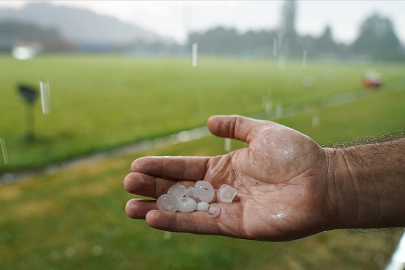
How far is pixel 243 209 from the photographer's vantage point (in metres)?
1.11

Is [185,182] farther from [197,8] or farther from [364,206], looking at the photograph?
[197,8]

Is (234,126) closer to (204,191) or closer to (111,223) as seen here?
(204,191)

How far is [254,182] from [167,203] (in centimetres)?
30

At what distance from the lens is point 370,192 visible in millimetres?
1011

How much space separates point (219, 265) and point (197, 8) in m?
1.46

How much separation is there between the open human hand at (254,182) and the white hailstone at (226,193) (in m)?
0.02

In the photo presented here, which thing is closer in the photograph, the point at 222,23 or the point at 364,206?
the point at 364,206

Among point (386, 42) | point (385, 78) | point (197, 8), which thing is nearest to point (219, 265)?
point (197, 8)

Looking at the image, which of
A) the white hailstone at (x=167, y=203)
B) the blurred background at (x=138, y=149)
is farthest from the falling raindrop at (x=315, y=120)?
the white hailstone at (x=167, y=203)

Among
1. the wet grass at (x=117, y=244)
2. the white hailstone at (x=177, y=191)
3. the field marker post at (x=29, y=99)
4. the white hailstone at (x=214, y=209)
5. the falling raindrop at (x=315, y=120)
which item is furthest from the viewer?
the falling raindrop at (x=315, y=120)

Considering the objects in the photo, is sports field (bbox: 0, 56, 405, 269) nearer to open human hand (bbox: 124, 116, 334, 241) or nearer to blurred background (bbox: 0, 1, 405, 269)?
blurred background (bbox: 0, 1, 405, 269)

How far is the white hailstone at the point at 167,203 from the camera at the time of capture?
1.13m

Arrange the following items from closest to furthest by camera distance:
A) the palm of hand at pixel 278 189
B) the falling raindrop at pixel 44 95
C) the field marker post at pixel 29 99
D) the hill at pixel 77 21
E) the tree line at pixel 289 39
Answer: the palm of hand at pixel 278 189, the falling raindrop at pixel 44 95, the tree line at pixel 289 39, the hill at pixel 77 21, the field marker post at pixel 29 99

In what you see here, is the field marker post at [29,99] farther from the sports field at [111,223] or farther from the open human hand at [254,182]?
the open human hand at [254,182]
